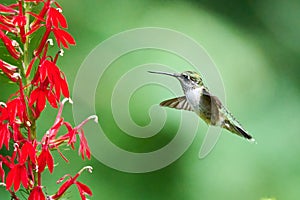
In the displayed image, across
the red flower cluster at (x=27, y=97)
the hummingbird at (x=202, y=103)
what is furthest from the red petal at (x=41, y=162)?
the hummingbird at (x=202, y=103)

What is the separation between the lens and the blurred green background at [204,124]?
1.86m

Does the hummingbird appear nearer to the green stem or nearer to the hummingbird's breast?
the hummingbird's breast

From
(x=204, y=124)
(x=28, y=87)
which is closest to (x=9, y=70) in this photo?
(x=28, y=87)

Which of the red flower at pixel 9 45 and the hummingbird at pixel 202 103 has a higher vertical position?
the hummingbird at pixel 202 103

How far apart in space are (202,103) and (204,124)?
438 mm

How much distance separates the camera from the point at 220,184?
1.87 m

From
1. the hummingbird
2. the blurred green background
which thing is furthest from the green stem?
the blurred green background

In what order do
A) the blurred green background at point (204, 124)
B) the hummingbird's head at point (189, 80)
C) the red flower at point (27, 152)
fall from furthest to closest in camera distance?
the blurred green background at point (204, 124) < the hummingbird's head at point (189, 80) < the red flower at point (27, 152)

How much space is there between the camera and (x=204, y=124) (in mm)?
1823

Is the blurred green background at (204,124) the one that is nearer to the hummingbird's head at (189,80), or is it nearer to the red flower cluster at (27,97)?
the hummingbird's head at (189,80)

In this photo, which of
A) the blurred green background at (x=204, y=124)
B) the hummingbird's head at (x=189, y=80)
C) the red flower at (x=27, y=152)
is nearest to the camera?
the red flower at (x=27, y=152)

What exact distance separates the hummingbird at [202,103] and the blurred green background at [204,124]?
312 mm

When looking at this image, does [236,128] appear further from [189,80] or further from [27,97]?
[27,97]

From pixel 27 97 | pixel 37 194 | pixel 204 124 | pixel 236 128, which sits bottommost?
pixel 37 194
